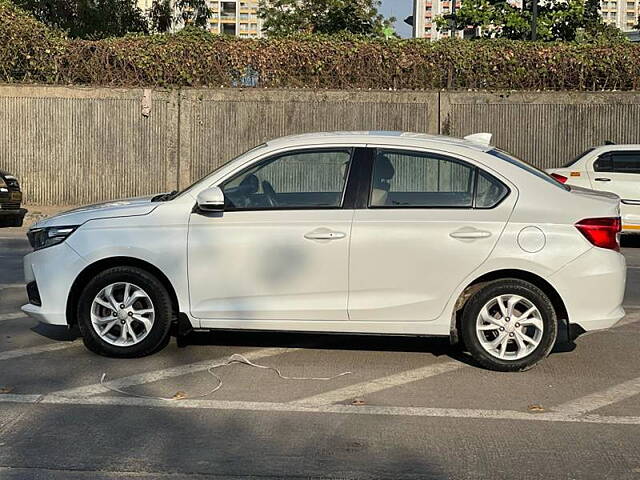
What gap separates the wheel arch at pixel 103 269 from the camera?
7.08 meters

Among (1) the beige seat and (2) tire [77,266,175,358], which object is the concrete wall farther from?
(1) the beige seat

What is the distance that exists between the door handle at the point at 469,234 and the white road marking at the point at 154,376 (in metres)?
1.69

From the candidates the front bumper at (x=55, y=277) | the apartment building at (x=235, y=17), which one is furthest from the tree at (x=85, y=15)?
the apartment building at (x=235, y=17)

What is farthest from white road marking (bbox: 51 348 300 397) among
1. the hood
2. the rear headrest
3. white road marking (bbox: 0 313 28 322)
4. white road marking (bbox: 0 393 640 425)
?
white road marking (bbox: 0 313 28 322)

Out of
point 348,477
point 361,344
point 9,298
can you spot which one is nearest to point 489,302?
→ point 361,344

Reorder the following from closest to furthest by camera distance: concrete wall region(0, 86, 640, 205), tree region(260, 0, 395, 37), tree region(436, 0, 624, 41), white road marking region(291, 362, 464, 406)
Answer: white road marking region(291, 362, 464, 406), concrete wall region(0, 86, 640, 205), tree region(436, 0, 624, 41), tree region(260, 0, 395, 37)

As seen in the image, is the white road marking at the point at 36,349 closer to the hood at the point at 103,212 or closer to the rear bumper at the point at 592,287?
the hood at the point at 103,212

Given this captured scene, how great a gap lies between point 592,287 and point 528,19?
25.7m

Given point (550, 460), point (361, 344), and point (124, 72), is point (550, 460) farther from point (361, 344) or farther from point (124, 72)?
point (124, 72)

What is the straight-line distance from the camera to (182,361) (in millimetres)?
7164

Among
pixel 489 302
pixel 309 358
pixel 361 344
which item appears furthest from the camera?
pixel 361 344

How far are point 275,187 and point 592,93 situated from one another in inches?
605

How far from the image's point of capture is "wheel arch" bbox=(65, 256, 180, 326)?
708 centimetres

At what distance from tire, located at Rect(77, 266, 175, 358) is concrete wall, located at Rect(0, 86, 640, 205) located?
1387cm
